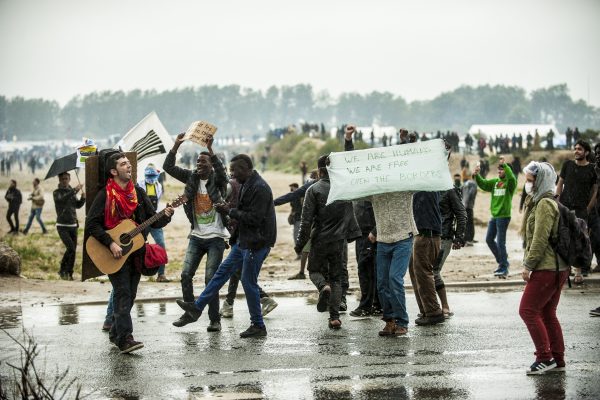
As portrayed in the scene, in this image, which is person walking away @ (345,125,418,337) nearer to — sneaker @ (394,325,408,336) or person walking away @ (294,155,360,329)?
sneaker @ (394,325,408,336)

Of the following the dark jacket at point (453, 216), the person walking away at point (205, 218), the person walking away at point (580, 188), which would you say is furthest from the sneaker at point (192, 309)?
the person walking away at point (580, 188)

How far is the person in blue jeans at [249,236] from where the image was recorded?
10383 millimetres

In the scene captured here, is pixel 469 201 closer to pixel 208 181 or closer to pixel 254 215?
pixel 208 181

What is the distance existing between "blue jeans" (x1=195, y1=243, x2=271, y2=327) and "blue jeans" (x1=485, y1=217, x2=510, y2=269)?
6232mm

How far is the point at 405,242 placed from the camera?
1037 centimetres

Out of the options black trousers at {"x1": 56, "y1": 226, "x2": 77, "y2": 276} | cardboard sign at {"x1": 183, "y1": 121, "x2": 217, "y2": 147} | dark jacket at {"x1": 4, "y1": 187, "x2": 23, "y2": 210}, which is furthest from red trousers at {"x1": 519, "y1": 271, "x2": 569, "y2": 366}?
dark jacket at {"x1": 4, "y1": 187, "x2": 23, "y2": 210}

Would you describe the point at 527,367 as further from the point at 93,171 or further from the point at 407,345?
the point at 93,171

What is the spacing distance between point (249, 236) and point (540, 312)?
320cm

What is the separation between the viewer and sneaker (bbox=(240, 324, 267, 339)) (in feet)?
34.4

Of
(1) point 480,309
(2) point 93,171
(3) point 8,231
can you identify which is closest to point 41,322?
(2) point 93,171

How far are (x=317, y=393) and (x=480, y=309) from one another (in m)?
4.82

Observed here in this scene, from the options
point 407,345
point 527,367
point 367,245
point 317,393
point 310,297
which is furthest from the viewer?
point 310,297

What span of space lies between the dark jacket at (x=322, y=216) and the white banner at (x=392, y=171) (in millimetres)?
511

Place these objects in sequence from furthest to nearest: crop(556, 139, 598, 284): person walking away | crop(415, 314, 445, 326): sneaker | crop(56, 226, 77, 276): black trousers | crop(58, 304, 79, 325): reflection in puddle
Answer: crop(56, 226, 77, 276): black trousers, crop(556, 139, 598, 284): person walking away, crop(58, 304, 79, 325): reflection in puddle, crop(415, 314, 445, 326): sneaker
